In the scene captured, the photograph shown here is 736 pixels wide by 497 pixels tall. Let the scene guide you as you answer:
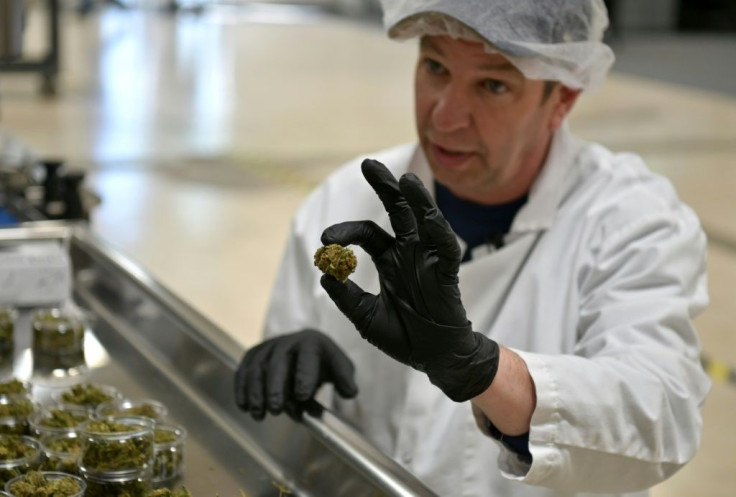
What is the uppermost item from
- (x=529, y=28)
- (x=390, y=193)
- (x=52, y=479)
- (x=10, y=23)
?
(x=529, y=28)

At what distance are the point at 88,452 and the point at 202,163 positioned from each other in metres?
5.23

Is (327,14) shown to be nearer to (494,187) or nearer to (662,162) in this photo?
(662,162)

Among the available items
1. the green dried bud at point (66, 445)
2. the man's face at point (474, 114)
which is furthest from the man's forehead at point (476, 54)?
the green dried bud at point (66, 445)

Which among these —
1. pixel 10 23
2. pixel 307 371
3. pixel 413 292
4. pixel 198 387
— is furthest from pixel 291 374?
pixel 10 23

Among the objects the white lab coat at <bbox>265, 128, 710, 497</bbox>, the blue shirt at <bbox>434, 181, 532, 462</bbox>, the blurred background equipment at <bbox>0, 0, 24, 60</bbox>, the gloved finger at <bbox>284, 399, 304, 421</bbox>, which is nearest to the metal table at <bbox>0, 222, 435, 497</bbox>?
the gloved finger at <bbox>284, 399, 304, 421</bbox>

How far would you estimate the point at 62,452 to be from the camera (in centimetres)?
129

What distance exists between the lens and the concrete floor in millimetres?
4227

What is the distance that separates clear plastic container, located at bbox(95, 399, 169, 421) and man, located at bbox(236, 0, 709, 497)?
Result: 119 millimetres

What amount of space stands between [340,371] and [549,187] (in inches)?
17.0

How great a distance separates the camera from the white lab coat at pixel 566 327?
4.56 ft

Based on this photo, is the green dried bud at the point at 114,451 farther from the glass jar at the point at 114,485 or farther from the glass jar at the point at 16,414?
the glass jar at the point at 16,414

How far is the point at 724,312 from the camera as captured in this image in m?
4.04

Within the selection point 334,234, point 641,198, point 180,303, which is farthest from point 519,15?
point 180,303

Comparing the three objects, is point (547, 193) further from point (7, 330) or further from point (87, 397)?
point (7, 330)
